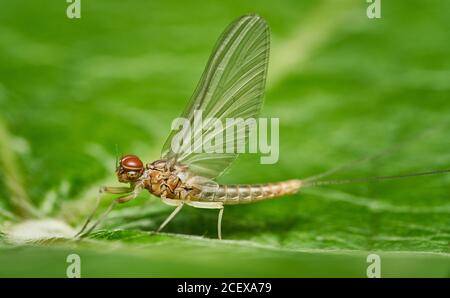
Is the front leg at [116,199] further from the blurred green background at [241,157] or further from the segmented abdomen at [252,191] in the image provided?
the segmented abdomen at [252,191]

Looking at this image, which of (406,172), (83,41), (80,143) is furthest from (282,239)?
(83,41)

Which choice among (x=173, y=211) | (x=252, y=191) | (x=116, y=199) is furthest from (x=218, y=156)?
(x=116, y=199)

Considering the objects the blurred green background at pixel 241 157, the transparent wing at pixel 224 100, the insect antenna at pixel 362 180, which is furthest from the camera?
the insect antenna at pixel 362 180

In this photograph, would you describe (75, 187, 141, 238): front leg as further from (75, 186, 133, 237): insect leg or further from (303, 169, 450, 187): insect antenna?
(303, 169, 450, 187): insect antenna

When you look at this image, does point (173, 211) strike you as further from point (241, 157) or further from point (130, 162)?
point (241, 157)

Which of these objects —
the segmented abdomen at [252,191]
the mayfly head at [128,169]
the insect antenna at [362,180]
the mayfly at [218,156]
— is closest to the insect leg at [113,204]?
the mayfly at [218,156]
